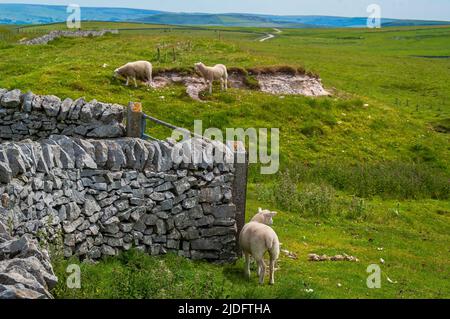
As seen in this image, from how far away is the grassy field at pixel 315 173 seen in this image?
12.9m

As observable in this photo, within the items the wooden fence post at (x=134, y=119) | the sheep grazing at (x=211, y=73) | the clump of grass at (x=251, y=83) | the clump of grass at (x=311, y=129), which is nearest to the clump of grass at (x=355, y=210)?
the wooden fence post at (x=134, y=119)

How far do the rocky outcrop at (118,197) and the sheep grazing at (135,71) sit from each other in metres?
17.8

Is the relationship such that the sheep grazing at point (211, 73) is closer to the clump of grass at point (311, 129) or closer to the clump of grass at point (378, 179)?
the clump of grass at point (311, 129)

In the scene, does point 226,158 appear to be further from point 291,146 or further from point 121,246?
point 291,146

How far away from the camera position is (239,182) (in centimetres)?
1486

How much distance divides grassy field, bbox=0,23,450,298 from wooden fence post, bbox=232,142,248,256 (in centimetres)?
94

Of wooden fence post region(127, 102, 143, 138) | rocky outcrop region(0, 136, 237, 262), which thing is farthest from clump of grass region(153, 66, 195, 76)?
rocky outcrop region(0, 136, 237, 262)

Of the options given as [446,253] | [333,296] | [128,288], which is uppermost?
[128,288]

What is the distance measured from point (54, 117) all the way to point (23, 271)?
1015cm

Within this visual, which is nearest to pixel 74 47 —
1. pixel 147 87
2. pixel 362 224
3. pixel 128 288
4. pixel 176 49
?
pixel 176 49

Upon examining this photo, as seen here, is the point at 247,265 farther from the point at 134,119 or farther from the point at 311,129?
the point at 311,129

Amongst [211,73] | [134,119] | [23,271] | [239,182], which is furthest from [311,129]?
[23,271]

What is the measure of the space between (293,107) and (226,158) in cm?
1946

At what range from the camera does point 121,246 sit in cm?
1354
